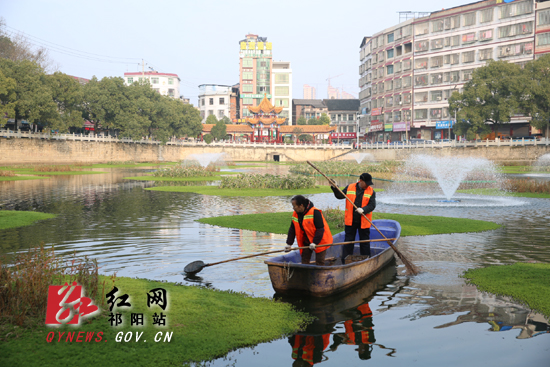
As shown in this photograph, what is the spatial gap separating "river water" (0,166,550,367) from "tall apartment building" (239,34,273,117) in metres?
105

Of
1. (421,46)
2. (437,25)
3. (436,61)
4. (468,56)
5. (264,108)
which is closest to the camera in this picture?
(468,56)

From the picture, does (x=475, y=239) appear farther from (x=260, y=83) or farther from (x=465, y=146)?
(x=260, y=83)

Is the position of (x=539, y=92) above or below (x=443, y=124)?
above

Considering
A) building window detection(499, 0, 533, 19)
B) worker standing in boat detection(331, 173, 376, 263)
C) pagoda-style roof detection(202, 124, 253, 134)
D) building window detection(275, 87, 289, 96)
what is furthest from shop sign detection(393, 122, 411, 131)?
worker standing in boat detection(331, 173, 376, 263)

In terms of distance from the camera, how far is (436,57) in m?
72.5

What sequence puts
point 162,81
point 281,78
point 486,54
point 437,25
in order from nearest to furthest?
point 486,54 < point 437,25 < point 281,78 < point 162,81

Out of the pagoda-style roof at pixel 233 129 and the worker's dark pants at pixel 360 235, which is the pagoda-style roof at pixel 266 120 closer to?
the pagoda-style roof at pixel 233 129

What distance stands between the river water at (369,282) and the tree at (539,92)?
40.7 metres

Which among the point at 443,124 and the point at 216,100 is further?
the point at 216,100

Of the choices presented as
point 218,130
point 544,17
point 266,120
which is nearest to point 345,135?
point 266,120

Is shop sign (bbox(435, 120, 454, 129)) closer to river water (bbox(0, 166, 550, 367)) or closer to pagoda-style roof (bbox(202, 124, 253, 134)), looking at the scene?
pagoda-style roof (bbox(202, 124, 253, 134))

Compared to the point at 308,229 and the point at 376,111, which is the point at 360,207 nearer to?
the point at 308,229

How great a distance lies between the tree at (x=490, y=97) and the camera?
187ft

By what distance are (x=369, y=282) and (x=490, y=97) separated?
57.9m
